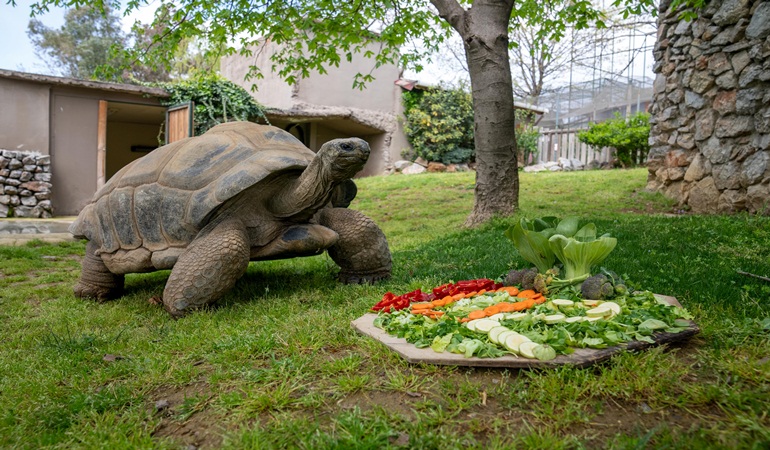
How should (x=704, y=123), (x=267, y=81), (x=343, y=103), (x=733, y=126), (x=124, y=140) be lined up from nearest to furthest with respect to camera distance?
(x=733, y=126), (x=704, y=123), (x=124, y=140), (x=343, y=103), (x=267, y=81)

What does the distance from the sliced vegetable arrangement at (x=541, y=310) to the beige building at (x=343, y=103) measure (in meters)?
11.9

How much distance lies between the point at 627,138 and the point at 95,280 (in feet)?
40.6

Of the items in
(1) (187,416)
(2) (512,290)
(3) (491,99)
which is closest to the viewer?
(1) (187,416)

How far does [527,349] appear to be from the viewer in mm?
2051

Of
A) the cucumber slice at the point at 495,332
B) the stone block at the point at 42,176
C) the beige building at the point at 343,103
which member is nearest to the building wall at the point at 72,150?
the stone block at the point at 42,176

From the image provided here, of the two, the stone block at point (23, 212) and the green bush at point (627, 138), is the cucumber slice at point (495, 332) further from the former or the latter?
the green bush at point (627, 138)

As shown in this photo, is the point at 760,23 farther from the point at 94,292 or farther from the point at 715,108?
the point at 94,292

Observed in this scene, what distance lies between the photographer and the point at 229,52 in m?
8.39

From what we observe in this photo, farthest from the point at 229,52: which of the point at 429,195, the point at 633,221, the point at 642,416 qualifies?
the point at 642,416

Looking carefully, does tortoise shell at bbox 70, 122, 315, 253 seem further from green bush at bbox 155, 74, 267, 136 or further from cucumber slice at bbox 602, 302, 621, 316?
green bush at bbox 155, 74, 267, 136

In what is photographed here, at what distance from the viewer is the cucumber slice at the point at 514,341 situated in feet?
6.83

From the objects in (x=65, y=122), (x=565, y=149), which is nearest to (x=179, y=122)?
(x=65, y=122)

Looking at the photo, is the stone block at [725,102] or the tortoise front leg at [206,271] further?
the stone block at [725,102]

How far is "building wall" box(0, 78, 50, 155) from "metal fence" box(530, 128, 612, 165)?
13.4 metres
